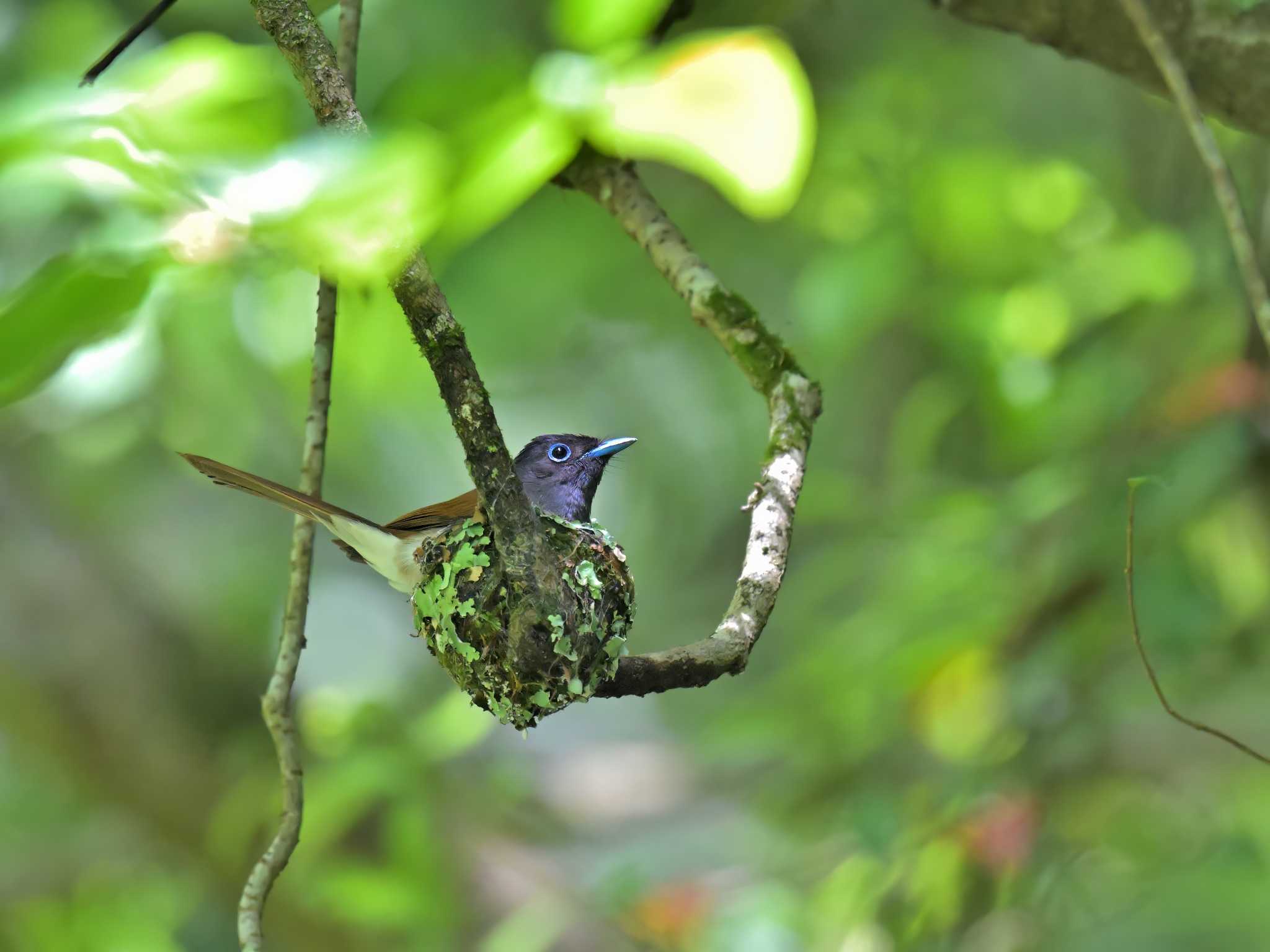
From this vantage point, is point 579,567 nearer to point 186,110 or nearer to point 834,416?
point 186,110

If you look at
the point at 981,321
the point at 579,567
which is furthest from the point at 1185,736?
the point at 579,567

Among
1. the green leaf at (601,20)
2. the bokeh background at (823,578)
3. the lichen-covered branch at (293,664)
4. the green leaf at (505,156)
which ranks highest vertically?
the green leaf at (601,20)

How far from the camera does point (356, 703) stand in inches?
194

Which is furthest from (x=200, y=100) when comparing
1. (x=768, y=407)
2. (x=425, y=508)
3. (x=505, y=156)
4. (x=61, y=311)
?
A: (x=425, y=508)

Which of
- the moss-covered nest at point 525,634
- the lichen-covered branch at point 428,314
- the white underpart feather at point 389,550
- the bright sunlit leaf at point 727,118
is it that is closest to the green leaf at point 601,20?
the bright sunlit leaf at point 727,118

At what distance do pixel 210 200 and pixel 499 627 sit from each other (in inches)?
33.5

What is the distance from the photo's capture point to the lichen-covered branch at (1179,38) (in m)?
2.97

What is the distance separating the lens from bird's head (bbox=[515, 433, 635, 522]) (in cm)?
406

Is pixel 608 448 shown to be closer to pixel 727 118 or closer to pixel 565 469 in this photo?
pixel 565 469

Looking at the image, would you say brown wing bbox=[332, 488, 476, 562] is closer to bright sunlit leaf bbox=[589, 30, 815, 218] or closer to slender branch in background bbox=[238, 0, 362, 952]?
slender branch in background bbox=[238, 0, 362, 952]

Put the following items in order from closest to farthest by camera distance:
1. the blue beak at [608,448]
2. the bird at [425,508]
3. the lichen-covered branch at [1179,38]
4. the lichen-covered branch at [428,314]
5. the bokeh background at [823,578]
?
the lichen-covered branch at [428,314], the bird at [425,508], the lichen-covered branch at [1179,38], the blue beak at [608,448], the bokeh background at [823,578]

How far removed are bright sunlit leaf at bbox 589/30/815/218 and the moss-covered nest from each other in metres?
0.73

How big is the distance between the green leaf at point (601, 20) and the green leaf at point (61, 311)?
82cm

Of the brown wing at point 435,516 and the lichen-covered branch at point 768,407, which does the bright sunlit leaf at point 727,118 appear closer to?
the lichen-covered branch at point 768,407
